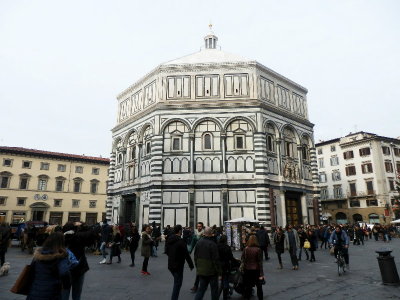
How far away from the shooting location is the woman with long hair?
6.44 m

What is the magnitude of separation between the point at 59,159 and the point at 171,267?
45.5 meters

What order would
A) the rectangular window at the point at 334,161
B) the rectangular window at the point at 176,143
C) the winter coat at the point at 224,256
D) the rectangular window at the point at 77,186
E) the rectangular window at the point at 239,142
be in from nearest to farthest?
the winter coat at the point at 224,256 < the rectangular window at the point at 239,142 < the rectangular window at the point at 176,143 < the rectangular window at the point at 334,161 < the rectangular window at the point at 77,186

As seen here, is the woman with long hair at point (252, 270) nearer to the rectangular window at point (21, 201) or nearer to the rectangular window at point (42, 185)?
the rectangular window at point (21, 201)

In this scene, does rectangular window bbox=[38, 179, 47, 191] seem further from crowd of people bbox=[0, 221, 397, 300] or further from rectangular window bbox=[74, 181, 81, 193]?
crowd of people bbox=[0, 221, 397, 300]

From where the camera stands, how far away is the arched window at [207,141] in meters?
24.3

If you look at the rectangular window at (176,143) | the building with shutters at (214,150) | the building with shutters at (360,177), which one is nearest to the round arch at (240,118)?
the building with shutters at (214,150)

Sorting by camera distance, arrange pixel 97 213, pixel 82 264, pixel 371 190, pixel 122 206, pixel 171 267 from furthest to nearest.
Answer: pixel 97 213, pixel 371 190, pixel 122 206, pixel 171 267, pixel 82 264

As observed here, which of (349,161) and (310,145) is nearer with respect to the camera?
(310,145)

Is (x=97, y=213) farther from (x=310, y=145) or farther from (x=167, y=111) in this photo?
(x=310, y=145)

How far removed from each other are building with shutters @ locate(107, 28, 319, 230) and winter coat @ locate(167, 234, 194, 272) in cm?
1662

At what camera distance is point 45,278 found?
385 centimetres

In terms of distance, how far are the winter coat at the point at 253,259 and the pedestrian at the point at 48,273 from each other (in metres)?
3.90

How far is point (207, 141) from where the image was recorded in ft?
80.4

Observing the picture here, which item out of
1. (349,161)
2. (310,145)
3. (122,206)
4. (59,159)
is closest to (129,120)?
(122,206)
